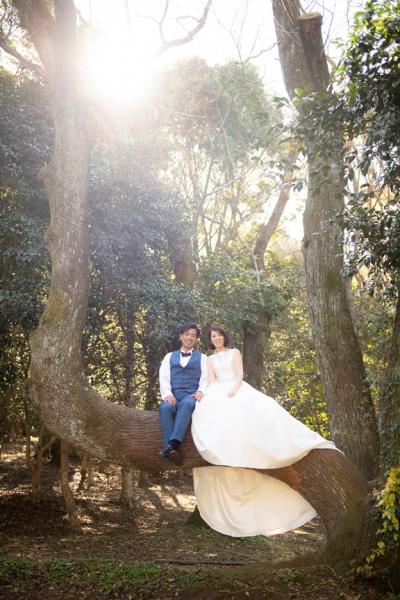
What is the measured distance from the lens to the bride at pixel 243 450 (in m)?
5.32

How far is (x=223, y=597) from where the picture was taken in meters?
5.56

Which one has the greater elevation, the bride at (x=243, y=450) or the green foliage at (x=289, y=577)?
the bride at (x=243, y=450)

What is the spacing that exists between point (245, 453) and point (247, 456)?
3 cm

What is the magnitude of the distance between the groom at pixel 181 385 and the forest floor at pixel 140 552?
5.05ft

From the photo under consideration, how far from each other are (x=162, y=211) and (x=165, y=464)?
6036 millimetres

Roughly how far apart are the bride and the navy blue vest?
16 cm

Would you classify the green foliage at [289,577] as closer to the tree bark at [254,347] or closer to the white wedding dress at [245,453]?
the white wedding dress at [245,453]

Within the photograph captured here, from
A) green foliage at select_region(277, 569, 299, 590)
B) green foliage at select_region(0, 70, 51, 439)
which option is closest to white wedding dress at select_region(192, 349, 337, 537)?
green foliage at select_region(277, 569, 299, 590)

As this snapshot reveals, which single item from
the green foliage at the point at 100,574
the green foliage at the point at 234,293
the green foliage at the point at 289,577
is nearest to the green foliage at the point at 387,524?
the green foliage at the point at 289,577

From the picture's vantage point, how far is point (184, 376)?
6035 mm

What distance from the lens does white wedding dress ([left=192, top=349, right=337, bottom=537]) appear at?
532 centimetres

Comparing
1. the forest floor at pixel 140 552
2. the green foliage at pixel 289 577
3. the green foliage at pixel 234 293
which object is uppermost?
the green foliage at pixel 234 293

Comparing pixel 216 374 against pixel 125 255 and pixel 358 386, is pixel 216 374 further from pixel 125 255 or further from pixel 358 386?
pixel 125 255

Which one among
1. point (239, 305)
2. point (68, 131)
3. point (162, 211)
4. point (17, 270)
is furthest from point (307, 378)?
point (68, 131)
